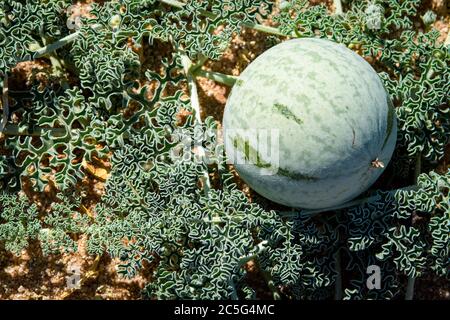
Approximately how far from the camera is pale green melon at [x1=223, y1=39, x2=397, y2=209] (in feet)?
10.6

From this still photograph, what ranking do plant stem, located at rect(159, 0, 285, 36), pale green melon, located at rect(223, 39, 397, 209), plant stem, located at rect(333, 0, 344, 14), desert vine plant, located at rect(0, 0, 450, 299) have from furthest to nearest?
plant stem, located at rect(333, 0, 344, 14), plant stem, located at rect(159, 0, 285, 36), desert vine plant, located at rect(0, 0, 450, 299), pale green melon, located at rect(223, 39, 397, 209)

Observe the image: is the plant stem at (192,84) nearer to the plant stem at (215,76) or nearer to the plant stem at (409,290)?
the plant stem at (215,76)

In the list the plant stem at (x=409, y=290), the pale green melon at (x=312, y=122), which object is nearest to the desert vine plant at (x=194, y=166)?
the plant stem at (x=409, y=290)

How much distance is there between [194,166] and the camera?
370 cm

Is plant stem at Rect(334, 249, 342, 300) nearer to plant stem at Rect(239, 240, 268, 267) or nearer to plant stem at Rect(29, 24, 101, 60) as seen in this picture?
plant stem at Rect(239, 240, 268, 267)

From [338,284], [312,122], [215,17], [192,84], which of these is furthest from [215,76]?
[338,284]

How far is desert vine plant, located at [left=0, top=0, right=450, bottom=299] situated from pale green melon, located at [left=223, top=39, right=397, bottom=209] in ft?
1.01

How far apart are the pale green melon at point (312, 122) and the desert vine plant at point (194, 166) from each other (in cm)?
31

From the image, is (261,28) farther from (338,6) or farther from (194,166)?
(194,166)

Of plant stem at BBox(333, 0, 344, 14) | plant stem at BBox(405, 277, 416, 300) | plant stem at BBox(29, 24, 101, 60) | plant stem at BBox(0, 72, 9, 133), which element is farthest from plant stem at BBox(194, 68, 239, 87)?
plant stem at BBox(405, 277, 416, 300)

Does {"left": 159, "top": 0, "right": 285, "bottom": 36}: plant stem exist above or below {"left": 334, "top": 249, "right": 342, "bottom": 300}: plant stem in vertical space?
above

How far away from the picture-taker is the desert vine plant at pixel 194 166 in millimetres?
3672
